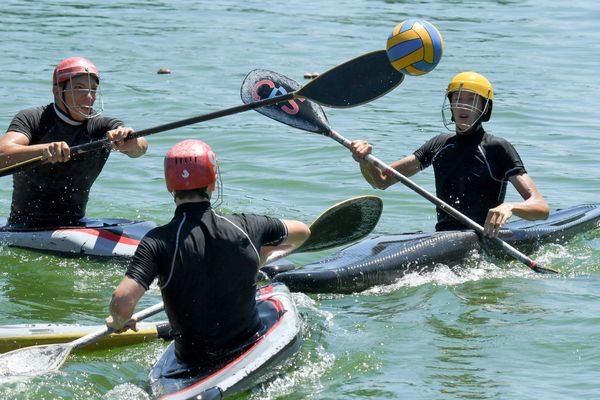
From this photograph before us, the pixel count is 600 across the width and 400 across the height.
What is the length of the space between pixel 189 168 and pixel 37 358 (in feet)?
5.27

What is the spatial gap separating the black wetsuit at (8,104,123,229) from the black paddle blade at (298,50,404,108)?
1.72 meters

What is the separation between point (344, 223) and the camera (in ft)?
26.9

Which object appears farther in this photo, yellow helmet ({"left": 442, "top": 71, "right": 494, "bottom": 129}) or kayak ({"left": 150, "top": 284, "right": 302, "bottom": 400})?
yellow helmet ({"left": 442, "top": 71, "right": 494, "bottom": 129})

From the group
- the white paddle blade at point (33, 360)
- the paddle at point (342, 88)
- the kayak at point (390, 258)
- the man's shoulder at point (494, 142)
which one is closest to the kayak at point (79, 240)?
the paddle at point (342, 88)

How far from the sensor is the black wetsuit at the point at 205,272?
5.68m

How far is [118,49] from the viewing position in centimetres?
2025

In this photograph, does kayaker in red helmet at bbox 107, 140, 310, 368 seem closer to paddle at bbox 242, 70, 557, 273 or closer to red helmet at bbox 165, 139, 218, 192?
red helmet at bbox 165, 139, 218, 192

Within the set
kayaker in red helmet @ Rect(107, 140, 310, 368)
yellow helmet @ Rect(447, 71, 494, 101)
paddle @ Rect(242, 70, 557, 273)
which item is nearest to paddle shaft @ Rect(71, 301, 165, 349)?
kayaker in red helmet @ Rect(107, 140, 310, 368)

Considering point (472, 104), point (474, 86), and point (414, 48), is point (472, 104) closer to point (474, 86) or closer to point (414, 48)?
point (474, 86)

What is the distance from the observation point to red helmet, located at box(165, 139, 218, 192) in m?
5.72

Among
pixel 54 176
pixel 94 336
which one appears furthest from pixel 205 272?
pixel 54 176

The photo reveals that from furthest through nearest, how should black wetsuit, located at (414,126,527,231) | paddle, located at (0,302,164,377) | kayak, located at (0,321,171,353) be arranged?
black wetsuit, located at (414,126,527,231)
kayak, located at (0,321,171,353)
paddle, located at (0,302,164,377)

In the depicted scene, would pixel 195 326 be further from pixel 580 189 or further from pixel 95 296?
pixel 580 189

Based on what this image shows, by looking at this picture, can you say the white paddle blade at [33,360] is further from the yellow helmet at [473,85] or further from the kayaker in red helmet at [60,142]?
the yellow helmet at [473,85]
